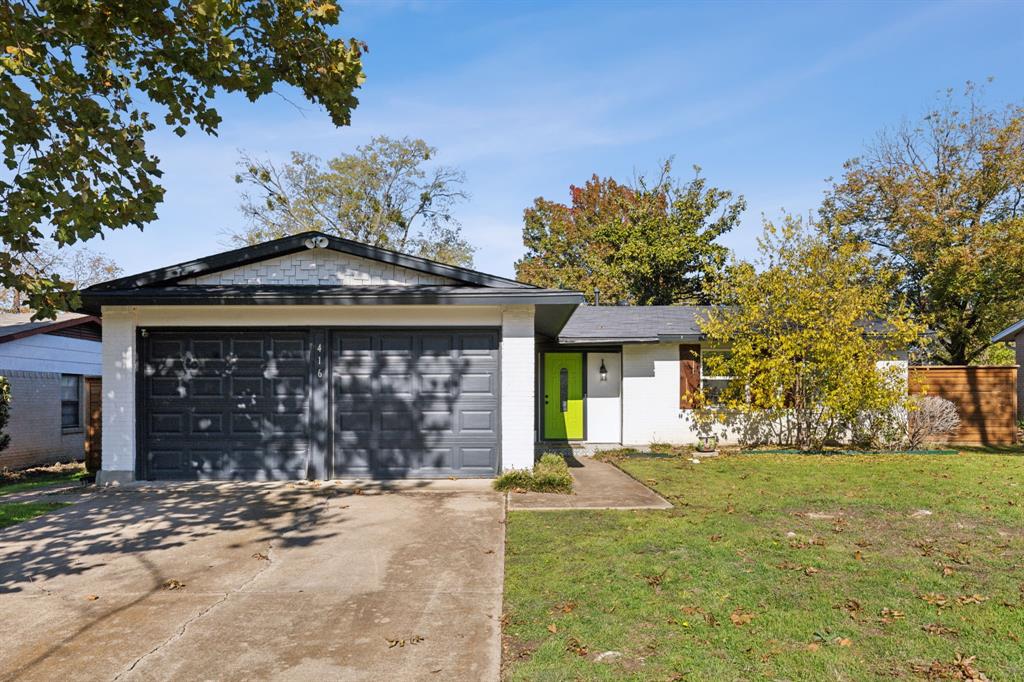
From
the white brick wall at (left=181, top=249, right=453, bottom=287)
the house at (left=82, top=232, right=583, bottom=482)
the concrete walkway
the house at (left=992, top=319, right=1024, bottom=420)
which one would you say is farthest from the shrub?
the white brick wall at (left=181, top=249, right=453, bottom=287)

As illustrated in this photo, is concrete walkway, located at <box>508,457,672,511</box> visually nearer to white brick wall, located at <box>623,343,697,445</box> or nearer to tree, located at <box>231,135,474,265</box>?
white brick wall, located at <box>623,343,697,445</box>

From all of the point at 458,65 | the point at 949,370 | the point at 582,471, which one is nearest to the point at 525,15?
the point at 458,65

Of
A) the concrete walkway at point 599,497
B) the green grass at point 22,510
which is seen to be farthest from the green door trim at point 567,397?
the green grass at point 22,510

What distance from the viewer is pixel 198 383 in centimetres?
1031

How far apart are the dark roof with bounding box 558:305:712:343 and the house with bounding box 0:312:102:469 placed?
10.8 m

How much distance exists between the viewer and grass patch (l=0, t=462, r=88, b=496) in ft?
39.9

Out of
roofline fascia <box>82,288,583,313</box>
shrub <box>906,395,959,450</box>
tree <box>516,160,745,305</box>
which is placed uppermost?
tree <box>516,160,745,305</box>

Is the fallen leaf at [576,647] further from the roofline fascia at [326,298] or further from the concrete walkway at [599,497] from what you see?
the roofline fascia at [326,298]

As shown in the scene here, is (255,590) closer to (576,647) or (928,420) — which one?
(576,647)

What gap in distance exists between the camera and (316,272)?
10.3m

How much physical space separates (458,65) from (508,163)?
365 inches

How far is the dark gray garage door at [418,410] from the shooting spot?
10.2 metres

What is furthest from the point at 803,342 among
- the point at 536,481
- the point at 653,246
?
the point at 653,246

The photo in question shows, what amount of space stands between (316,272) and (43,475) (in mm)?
8851
